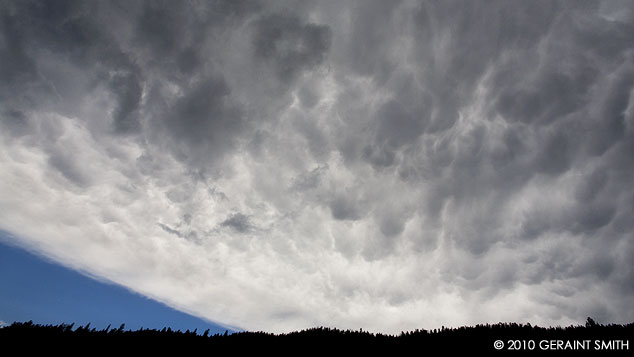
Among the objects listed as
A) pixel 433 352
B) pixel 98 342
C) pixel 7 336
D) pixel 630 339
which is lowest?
pixel 7 336

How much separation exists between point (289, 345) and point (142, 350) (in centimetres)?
962

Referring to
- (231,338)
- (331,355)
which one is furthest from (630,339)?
(231,338)

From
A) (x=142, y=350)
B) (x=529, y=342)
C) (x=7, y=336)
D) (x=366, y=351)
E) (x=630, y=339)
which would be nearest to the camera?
(x=630, y=339)

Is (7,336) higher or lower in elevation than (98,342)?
lower

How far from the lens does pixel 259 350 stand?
619 inches

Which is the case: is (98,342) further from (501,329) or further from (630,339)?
(630,339)

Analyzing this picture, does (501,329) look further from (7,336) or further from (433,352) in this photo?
(7,336)

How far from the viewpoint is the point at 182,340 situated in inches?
712

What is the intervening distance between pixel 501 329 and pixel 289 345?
10701 mm

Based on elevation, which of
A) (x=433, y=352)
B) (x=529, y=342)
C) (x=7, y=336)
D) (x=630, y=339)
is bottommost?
(x=7, y=336)

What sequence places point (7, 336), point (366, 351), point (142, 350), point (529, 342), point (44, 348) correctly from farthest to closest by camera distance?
point (7, 336) → point (44, 348) → point (142, 350) → point (366, 351) → point (529, 342)

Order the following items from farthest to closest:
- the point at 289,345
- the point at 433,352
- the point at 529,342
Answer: the point at 289,345, the point at 433,352, the point at 529,342

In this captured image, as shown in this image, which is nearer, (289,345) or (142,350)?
(289,345)

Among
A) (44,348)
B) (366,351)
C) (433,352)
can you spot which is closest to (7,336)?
(44,348)
